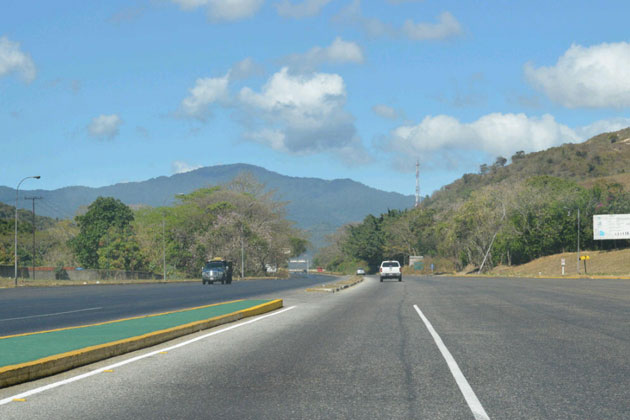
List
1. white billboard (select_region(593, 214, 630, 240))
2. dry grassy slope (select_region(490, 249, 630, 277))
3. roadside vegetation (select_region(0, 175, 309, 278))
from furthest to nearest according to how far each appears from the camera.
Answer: roadside vegetation (select_region(0, 175, 309, 278)) → white billboard (select_region(593, 214, 630, 240)) → dry grassy slope (select_region(490, 249, 630, 277))

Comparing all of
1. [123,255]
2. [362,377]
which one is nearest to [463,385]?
[362,377]

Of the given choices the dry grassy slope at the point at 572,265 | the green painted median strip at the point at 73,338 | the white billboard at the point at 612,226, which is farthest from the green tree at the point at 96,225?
the green painted median strip at the point at 73,338

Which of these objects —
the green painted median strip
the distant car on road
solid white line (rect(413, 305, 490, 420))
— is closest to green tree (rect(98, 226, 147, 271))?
the distant car on road

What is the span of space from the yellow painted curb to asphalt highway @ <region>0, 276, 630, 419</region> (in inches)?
9.1

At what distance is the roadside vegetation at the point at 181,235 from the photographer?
98.4 meters

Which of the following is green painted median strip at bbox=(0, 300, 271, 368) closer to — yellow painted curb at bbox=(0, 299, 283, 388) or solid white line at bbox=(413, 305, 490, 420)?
yellow painted curb at bbox=(0, 299, 283, 388)

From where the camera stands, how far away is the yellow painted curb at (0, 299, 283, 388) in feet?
27.8

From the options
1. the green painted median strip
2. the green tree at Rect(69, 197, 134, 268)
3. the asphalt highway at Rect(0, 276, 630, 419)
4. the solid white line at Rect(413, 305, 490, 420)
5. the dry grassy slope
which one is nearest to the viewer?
the solid white line at Rect(413, 305, 490, 420)

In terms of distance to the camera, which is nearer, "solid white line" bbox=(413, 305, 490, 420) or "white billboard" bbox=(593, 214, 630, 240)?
"solid white line" bbox=(413, 305, 490, 420)

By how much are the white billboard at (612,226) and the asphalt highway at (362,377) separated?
215 feet

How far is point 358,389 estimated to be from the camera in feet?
26.0

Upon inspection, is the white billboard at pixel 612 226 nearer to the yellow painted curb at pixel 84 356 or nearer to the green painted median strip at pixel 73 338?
the green painted median strip at pixel 73 338

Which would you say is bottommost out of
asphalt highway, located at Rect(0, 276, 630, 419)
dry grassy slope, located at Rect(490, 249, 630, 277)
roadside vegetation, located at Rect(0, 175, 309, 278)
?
dry grassy slope, located at Rect(490, 249, 630, 277)

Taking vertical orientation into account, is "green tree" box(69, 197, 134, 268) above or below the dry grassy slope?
above
